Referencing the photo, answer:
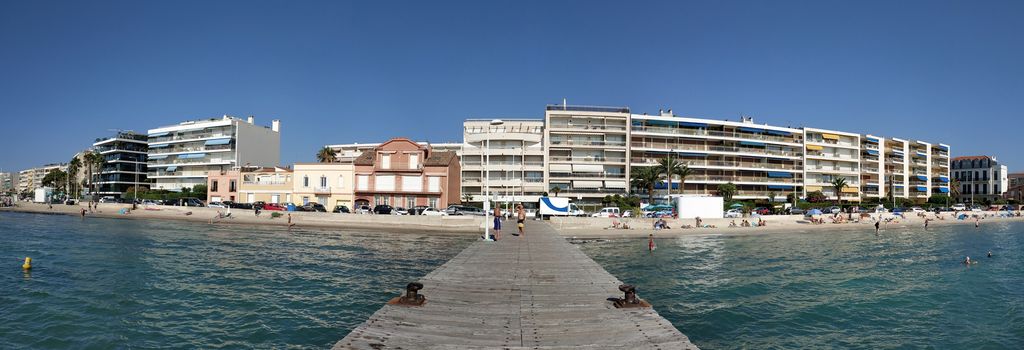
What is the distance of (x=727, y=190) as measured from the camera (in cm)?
7875

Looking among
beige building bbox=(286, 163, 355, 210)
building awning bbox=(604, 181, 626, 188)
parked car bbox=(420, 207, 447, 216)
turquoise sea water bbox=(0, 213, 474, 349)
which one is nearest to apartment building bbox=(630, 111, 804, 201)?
building awning bbox=(604, 181, 626, 188)

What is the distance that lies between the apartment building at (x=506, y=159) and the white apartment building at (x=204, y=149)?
40497 mm

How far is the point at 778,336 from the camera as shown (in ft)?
49.3

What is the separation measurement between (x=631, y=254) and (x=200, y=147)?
88.8m

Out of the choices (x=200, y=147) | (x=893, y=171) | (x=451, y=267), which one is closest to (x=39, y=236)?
(x=451, y=267)

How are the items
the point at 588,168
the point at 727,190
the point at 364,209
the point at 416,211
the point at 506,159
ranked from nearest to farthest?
the point at 416,211
the point at 364,209
the point at 588,168
the point at 506,159
the point at 727,190

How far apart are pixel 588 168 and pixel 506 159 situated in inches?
456

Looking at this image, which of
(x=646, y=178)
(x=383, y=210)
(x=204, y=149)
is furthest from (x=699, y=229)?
(x=204, y=149)

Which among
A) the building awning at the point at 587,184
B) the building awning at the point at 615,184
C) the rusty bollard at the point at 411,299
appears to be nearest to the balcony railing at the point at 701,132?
the building awning at the point at 615,184

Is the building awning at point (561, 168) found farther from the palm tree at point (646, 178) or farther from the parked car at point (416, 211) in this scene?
the parked car at point (416, 211)

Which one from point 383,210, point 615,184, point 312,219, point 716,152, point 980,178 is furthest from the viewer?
point 980,178

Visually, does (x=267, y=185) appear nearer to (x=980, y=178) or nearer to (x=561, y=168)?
(x=561, y=168)

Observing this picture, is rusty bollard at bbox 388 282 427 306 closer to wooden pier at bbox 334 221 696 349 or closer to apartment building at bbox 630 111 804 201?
wooden pier at bbox 334 221 696 349

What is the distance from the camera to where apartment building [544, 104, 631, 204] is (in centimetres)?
7662
